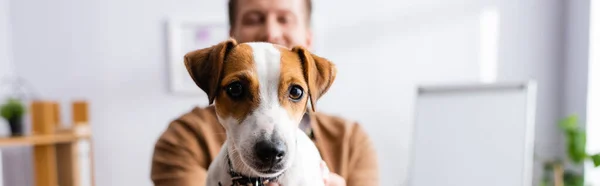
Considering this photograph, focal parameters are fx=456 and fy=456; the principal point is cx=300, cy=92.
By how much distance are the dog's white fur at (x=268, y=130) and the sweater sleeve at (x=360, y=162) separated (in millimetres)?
228

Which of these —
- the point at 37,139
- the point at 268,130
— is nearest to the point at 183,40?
the point at 37,139

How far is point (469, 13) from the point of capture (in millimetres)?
2340

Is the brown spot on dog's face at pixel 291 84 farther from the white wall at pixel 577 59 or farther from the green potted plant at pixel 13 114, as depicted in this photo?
the green potted plant at pixel 13 114

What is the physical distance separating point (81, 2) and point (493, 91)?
201cm

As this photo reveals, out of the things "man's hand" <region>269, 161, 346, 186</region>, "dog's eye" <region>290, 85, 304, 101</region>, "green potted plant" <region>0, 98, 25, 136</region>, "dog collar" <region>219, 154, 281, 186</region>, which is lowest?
"green potted plant" <region>0, 98, 25, 136</region>

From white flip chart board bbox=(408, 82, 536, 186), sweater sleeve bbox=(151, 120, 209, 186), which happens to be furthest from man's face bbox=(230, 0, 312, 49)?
white flip chart board bbox=(408, 82, 536, 186)

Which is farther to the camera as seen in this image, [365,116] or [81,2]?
[81,2]

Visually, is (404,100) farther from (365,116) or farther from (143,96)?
(143,96)

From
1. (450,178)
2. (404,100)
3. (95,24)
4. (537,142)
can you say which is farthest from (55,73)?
(537,142)

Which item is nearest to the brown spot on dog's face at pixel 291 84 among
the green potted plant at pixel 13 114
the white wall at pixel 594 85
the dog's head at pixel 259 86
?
the dog's head at pixel 259 86

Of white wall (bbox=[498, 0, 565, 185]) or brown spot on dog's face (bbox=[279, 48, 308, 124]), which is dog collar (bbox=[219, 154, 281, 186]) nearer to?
brown spot on dog's face (bbox=[279, 48, 308, 124])

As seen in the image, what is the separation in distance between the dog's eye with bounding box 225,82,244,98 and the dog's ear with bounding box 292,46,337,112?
A: 60mm

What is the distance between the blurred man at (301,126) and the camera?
49 centimetres

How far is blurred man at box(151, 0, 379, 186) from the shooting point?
490 millimetres
